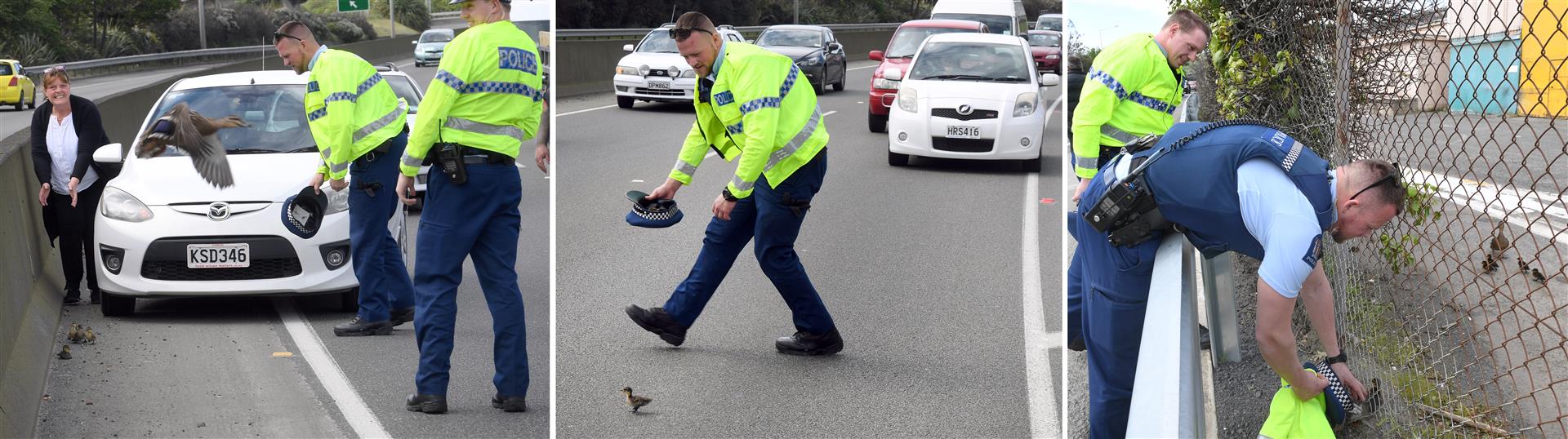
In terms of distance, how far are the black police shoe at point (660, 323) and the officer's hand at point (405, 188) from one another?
94cm

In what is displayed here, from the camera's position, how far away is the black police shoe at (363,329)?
21.7ft

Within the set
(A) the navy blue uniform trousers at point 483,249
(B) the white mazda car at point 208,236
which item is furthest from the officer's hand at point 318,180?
(A) the navy blue uniform trousers at point 483,249

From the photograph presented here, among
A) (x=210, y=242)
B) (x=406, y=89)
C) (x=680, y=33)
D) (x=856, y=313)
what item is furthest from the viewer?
(x=406, y=89)

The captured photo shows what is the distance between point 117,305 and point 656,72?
4.32 metres

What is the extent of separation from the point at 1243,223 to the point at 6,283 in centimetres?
548

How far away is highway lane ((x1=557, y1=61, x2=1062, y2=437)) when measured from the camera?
11.9 ft

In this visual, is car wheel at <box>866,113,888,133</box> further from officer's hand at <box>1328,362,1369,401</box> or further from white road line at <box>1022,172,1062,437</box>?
officer's hand at <box>1328,362,1369,401</box>

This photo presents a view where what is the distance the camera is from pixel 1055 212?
3682mm

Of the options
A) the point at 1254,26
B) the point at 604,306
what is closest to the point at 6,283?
the point at 604,306

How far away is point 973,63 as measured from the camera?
3783mm

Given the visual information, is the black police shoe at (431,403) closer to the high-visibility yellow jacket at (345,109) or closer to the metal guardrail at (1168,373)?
the high-visibility yellow jacket at (345,109)

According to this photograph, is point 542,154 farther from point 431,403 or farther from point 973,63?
point 431,403

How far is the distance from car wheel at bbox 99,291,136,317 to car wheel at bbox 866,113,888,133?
4535 mm

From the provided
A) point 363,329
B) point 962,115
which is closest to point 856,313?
point 962,115
